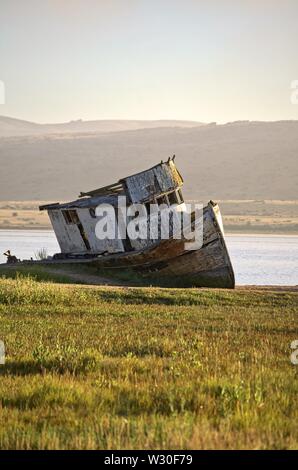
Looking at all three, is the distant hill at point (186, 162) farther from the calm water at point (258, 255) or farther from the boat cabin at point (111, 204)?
the boat cabin at point (111, 204)

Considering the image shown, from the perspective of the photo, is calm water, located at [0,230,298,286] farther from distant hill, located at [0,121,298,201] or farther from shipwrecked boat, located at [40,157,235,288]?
distant hill, located at [0,121,298,201]

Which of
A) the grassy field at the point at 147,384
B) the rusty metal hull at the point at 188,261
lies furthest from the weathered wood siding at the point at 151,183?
the grassy field at the point at 147,384

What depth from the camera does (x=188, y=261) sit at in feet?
109

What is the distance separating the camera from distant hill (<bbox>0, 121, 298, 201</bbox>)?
140875mm

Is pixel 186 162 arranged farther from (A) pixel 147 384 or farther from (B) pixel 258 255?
(A) pixel 147 384

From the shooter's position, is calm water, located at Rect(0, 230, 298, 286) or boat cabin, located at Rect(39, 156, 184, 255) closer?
boat cabin, located at Rect(39, 156, 184, 255)

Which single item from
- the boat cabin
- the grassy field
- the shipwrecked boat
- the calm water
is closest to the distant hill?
the calm water

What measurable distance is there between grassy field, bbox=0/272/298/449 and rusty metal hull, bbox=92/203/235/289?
1301cm

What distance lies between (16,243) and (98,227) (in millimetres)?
32460

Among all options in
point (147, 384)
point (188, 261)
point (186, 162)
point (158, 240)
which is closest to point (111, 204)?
point (158, 240)

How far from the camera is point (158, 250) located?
32594 millimetres

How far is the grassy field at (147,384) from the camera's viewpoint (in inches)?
263
